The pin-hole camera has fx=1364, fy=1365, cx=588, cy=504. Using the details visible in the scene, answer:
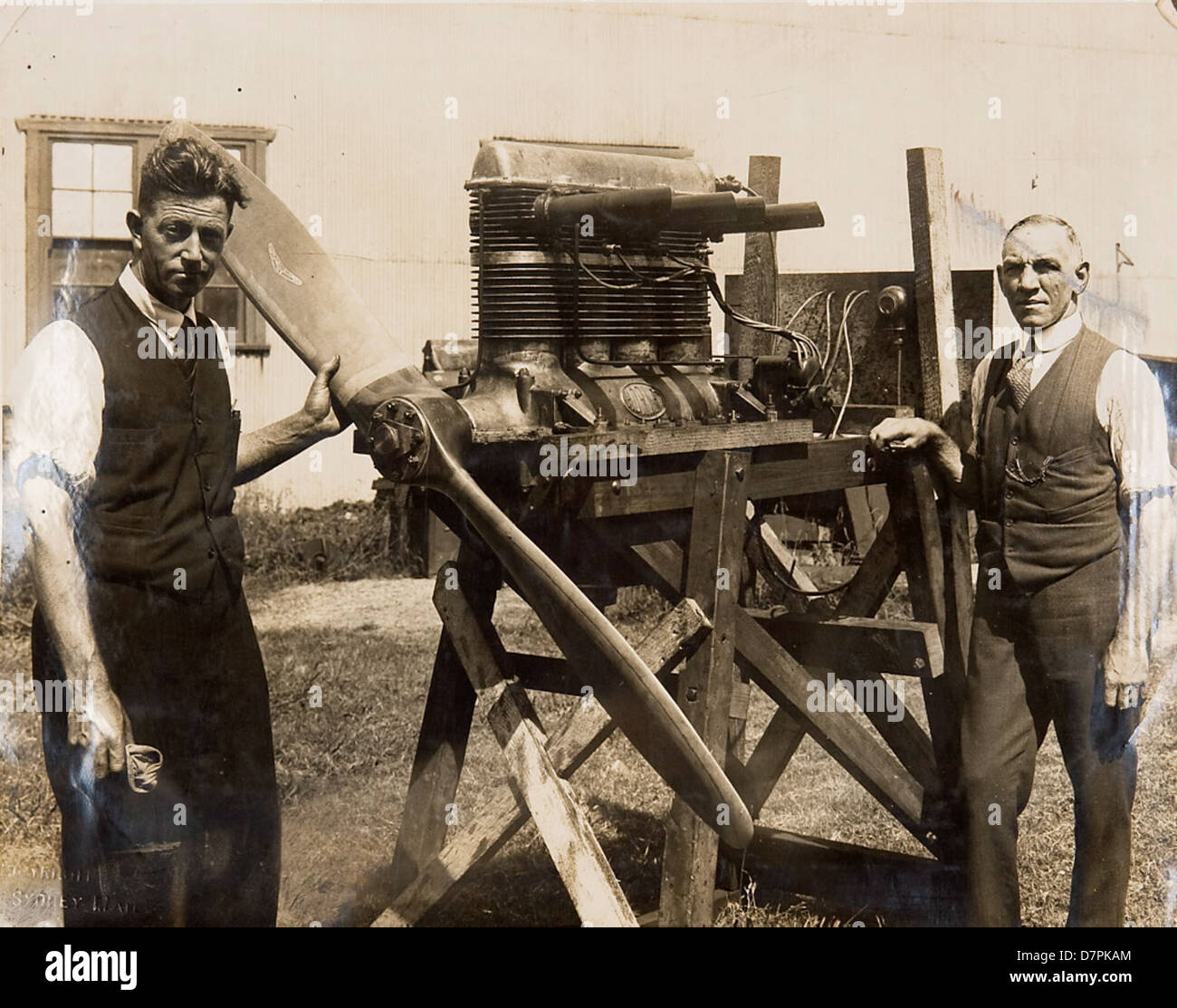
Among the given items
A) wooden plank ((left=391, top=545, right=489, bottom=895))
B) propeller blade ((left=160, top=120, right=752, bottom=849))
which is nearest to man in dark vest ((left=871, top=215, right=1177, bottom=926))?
propeller blade ((left=160, top=120, right=752, bottom=849))

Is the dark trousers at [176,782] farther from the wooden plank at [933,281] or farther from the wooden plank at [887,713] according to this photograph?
the wooden plank at [933,281]

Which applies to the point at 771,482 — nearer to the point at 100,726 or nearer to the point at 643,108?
the point at 100,726

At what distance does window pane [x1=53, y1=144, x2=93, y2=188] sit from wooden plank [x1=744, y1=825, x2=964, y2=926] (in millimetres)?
6614

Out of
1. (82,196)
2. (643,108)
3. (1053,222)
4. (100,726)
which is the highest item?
(643,108)

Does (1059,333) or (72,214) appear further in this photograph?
(72,214)

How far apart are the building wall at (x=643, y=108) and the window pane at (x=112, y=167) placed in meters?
0.28

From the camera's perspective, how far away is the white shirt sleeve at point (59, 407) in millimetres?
3418

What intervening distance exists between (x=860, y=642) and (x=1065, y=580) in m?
1.04

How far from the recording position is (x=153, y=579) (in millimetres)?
3781

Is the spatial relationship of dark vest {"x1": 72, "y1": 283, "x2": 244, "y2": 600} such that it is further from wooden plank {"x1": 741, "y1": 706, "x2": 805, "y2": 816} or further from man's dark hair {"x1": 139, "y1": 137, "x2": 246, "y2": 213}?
wooden plank {"x1": 741, "y1": 706, "x2": 805, "y2": 816}

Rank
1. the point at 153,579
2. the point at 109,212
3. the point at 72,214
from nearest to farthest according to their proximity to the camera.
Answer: the point at 153,579 → the point at 72,214 → the point at 109,212

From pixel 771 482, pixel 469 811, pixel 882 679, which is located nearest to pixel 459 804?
pixel 469 811

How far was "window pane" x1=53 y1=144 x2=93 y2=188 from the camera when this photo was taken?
934 cm
